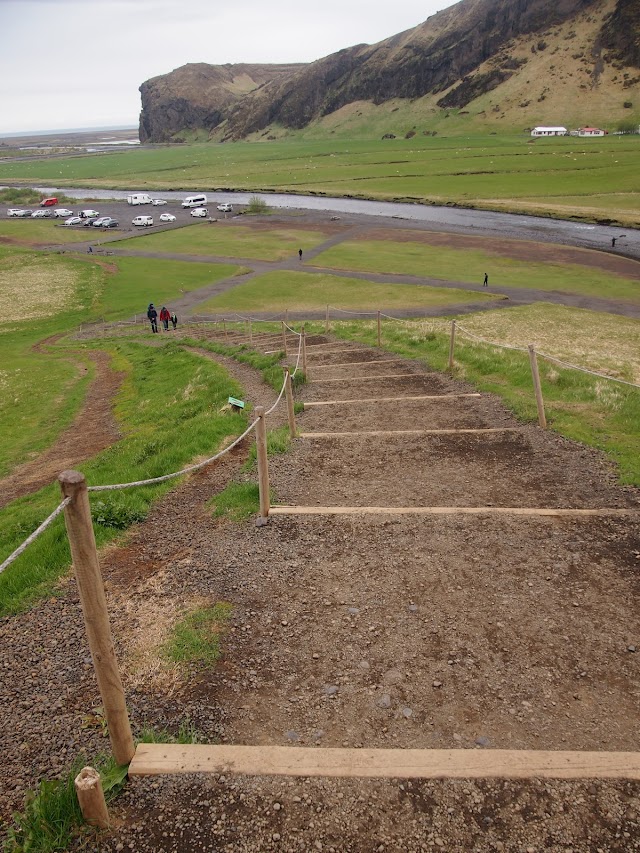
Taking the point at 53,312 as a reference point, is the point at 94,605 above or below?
above

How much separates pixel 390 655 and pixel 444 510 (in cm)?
343

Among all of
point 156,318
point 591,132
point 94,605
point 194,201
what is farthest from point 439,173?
point 94,605

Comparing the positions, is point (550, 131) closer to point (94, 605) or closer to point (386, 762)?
point (386, 762)

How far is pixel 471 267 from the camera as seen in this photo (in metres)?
60.2

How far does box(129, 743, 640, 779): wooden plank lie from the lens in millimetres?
5129

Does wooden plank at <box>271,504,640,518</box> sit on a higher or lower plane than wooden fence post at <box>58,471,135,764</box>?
lower

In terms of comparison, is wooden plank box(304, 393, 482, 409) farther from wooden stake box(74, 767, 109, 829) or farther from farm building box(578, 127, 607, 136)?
farm building box(578, 127, 607, 136)

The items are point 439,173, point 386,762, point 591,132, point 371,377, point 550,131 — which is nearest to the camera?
point 386,762

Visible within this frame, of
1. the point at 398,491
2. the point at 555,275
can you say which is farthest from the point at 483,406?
the point at 555,275

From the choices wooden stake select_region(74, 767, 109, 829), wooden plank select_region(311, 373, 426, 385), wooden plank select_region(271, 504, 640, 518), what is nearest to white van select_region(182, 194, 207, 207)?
wooden plank select_region(311, 373, 426, 385)

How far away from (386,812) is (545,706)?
78.7 inches

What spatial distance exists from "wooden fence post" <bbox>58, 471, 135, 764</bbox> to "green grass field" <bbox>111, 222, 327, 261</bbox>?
2542 inches

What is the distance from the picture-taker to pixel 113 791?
501 centimetres

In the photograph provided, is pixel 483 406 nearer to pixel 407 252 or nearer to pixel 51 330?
pixel 51 330
